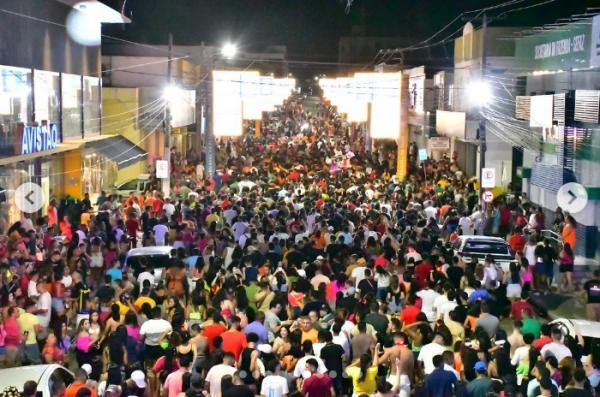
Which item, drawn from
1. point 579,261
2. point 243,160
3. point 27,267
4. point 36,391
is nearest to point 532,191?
point 579,261

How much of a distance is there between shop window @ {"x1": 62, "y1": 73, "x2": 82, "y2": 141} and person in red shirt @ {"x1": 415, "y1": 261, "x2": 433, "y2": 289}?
57.0 ft

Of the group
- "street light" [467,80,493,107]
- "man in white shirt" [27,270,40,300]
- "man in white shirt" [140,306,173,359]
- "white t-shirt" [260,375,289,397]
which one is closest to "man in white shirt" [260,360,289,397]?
"white t-shirt" [260,375,289,397]

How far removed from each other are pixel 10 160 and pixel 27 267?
627 centimetres

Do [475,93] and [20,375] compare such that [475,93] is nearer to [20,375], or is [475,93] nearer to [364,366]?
[364,366]

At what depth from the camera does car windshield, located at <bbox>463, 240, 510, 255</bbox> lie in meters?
20.6

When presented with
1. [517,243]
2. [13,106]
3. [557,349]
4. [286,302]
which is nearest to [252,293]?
[286,302]

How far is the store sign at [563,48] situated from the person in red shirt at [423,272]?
10.1m

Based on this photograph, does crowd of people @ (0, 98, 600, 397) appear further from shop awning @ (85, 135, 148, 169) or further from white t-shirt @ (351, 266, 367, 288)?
shop awning @ (85, 135, 148, 169)

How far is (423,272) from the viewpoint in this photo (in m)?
17.0

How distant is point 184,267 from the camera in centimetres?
1658

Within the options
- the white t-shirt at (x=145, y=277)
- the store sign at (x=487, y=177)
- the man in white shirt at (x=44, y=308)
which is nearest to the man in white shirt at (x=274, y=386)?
the man in white shirt at (x=44, y=308)

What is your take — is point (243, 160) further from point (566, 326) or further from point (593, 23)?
point (566, 326)

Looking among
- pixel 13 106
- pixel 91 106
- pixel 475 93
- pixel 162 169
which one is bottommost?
pixel 162 169

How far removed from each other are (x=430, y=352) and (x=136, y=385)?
3270mm
